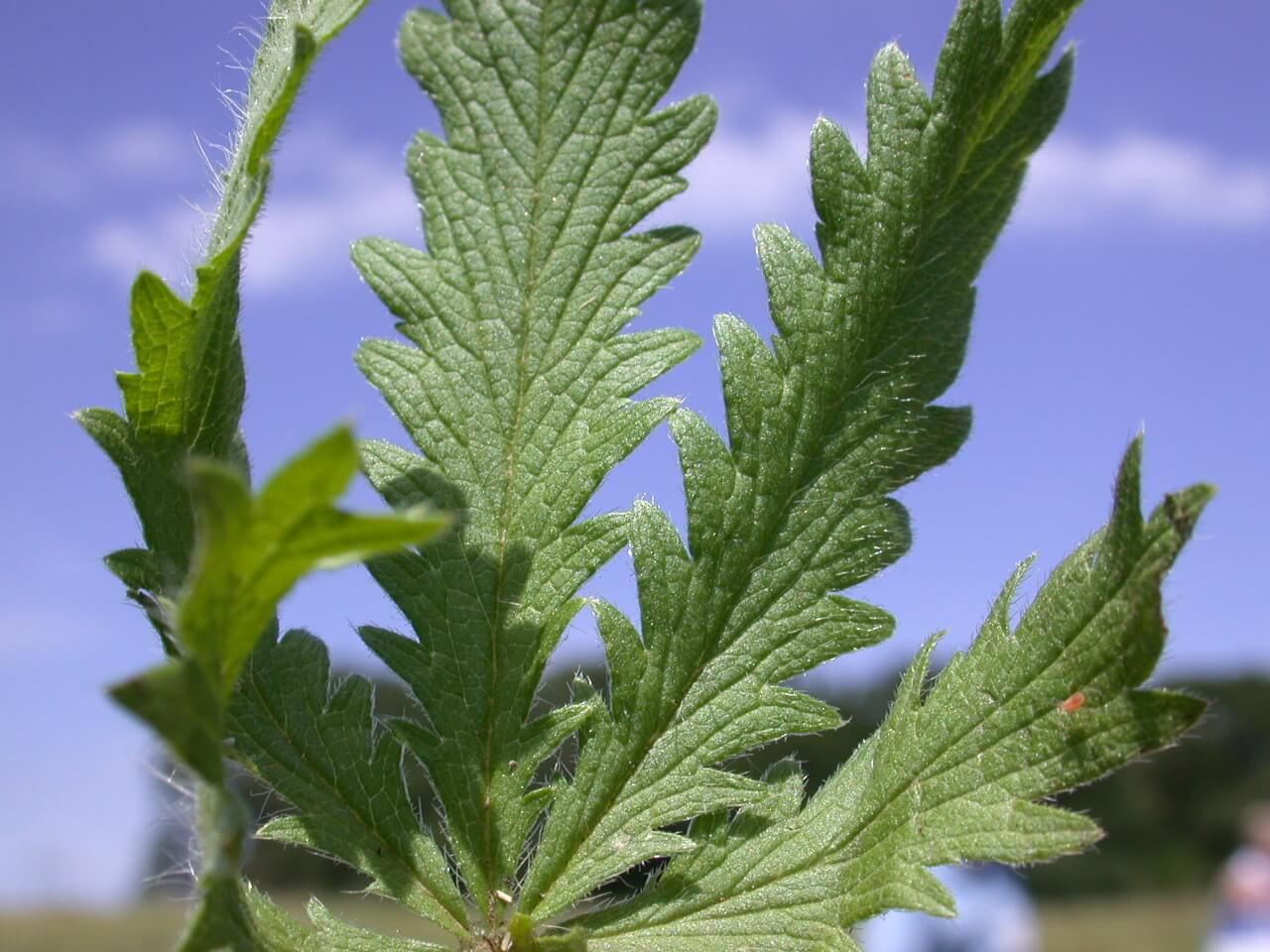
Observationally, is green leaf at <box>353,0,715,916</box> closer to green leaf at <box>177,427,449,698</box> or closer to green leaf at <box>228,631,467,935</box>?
green leaf at <box>228,631,467,935</box>

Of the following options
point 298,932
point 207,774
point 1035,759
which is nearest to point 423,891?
point 298,932

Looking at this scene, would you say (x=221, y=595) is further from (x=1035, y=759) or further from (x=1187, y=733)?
(x=1187, y=733)

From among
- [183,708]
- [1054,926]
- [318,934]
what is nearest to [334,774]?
[318,934]

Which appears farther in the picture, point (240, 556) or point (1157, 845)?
point (1157, 845)

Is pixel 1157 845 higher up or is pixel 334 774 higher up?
pixel 334 774

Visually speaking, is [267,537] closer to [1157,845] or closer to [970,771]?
[970,771]

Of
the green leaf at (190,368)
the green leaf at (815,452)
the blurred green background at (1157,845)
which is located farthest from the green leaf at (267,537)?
the blurred green background at (1157,845)

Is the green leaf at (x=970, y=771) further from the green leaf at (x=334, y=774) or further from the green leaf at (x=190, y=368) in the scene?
the green leaf at (x=190, y=368)
